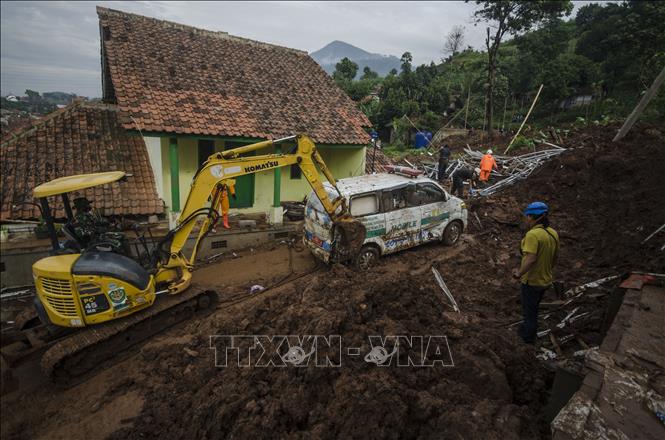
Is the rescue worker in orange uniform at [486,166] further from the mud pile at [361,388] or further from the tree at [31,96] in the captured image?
the tree at [31,96]

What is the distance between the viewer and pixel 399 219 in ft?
26.4

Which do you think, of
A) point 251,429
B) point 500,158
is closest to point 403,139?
point 500,158

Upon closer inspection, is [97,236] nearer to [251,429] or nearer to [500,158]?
[251,429]

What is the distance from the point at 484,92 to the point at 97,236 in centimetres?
3143

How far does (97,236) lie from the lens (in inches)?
213

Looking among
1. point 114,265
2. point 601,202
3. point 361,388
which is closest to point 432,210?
point 601,202

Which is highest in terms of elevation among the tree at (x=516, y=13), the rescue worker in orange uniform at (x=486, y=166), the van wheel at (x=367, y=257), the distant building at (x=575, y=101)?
the tree at (x=516, y=13)

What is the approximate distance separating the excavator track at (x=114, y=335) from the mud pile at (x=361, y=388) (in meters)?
0.53

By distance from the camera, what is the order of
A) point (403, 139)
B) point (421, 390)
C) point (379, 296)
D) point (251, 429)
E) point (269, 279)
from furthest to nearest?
point (403, 139)
point (269, 279)
point (379, 296)
point (421, 390)
point (251, 429)

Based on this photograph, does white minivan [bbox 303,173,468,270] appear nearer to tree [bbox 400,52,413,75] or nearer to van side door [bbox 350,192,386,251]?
van side door [bbox 350,192,386,251]

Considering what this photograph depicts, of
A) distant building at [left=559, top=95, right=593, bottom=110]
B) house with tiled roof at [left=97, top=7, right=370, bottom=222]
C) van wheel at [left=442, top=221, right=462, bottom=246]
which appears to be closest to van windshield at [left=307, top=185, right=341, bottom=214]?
house with tiled roof at [left=97, top=7, right=370, bottom=222]

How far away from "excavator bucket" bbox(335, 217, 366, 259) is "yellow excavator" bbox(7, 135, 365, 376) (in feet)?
3.27

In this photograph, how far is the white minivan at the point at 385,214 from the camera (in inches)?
297

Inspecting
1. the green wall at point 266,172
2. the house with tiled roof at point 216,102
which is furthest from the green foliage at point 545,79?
the house with tiled roof at point 216,102
